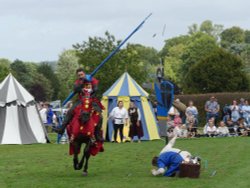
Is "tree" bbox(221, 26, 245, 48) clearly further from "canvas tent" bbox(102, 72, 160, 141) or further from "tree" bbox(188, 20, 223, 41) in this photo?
"canvas tent" bbox(102, 72, 160, 141)

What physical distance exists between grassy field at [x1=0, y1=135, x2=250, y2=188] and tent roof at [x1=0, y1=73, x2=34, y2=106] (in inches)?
299

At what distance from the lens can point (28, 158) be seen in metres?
17.9

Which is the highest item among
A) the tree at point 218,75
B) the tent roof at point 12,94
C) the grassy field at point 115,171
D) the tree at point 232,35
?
the tree at point 232,35

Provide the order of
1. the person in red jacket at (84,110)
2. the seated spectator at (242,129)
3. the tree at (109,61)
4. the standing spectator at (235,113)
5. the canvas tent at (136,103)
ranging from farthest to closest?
1. the tree at (109,61)
2. the standing spectator at (235,113)
3. the seated spectator at (242,129)
4. the canvas tent at (136,103)
5. the person in red jacket at (84,110)

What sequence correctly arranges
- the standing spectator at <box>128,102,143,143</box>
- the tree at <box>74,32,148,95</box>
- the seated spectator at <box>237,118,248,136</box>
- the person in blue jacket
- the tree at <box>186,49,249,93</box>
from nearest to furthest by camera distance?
the person in blue jacket
the standing spectator at <box>128,102,143,143</box>
the seated spectator at <box>237,118,248,136</box>
the tree at <box>74,32,148,95</box>
the tree at <box>186,49,249,93</box>

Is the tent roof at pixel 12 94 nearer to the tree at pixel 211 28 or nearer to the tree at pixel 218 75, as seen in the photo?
the tree at pixel 218 75

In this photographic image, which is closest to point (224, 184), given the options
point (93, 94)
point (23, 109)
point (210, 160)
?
point (93, 94)

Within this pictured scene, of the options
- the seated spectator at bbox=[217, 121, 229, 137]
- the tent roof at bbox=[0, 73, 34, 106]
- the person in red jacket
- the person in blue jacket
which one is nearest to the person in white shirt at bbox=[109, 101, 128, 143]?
the tent roof at bbox=[0, 73, 34, 106]

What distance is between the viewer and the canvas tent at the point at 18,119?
88.1 feet

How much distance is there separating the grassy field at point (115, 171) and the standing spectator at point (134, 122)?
6.89 m

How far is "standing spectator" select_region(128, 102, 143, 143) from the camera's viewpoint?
88.4 ft

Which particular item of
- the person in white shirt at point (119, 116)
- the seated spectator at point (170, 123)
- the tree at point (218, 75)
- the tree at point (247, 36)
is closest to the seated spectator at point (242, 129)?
the seated spectator at point (170, 123)

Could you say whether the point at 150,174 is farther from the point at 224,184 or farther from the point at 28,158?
the point at 28,158

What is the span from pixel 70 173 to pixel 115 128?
12.5 m
